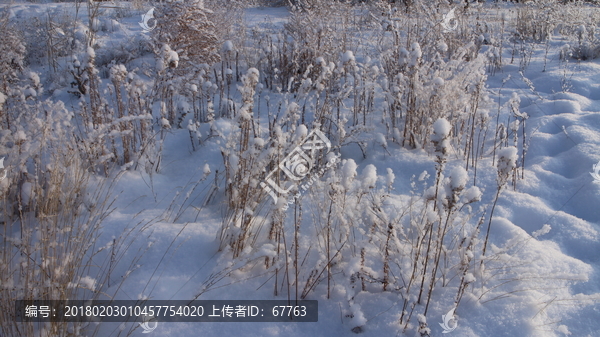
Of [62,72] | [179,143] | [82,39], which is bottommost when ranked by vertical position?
[179,143]

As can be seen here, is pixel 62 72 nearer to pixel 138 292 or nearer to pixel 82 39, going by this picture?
pixel 82 39

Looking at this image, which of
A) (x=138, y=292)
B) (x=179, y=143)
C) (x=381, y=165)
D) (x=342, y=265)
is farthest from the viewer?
(x=179, y=143)

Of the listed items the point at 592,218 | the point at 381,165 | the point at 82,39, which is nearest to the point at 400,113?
the point at 381,165

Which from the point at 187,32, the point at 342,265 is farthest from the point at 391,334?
the point at 187,32

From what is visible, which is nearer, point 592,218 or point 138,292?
point 138,292

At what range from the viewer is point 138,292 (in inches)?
61.2

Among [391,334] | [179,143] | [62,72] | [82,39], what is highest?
[82,39]

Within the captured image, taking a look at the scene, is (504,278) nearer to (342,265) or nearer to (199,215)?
(342,265)

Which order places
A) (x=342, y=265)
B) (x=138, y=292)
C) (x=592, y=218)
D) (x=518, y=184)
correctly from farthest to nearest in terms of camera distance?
1. (x=518, y=184)
2. (x=592, y=218)
3. (x=342, y=265)
4. (x=138, y=292)

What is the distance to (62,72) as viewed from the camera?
4.55 meters

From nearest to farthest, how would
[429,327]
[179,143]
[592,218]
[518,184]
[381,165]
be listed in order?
1. [429,327]
2. [592,218]
3. [518,184]
4. [381,165]
5. [179,143]

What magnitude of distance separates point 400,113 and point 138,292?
7.64ft

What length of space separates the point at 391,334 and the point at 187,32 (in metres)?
3.71

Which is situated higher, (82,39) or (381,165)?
(82,39)
